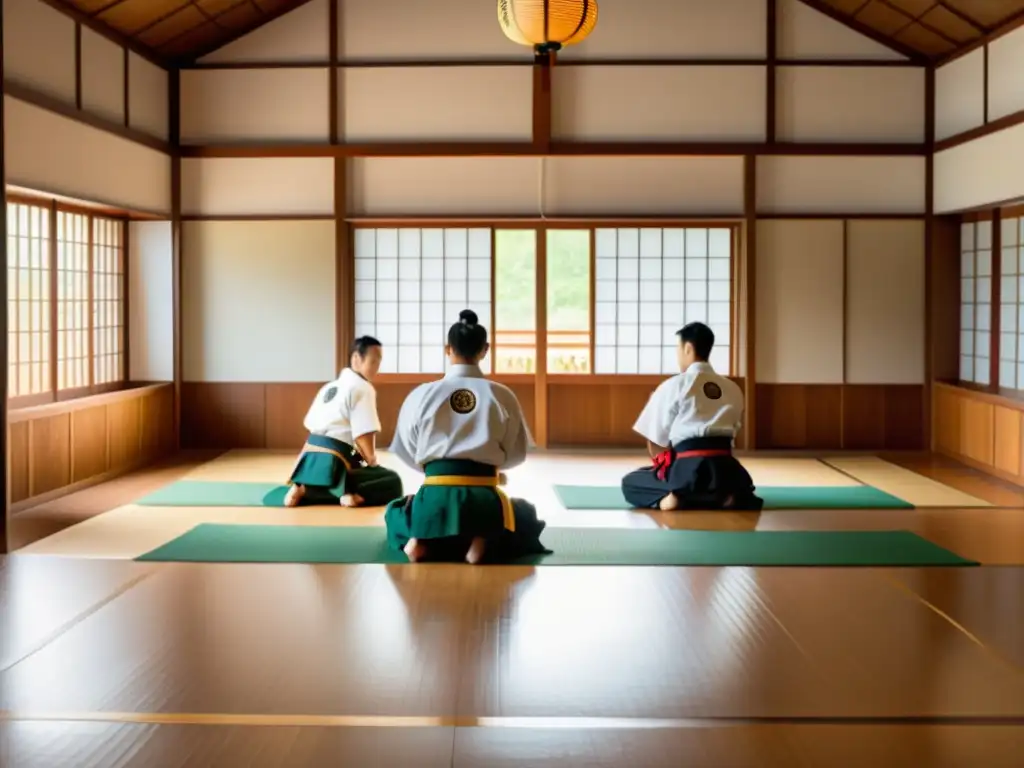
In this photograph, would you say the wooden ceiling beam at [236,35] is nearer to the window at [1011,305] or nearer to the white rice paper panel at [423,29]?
the white rice paper panel at [423,29]

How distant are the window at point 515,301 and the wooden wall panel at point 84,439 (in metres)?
2.44

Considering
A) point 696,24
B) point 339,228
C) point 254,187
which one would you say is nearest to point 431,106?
point 339,228

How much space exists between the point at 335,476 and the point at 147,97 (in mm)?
3473

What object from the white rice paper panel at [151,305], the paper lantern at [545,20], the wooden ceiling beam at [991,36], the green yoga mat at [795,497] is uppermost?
the wooden ceiling beam at [991,36]

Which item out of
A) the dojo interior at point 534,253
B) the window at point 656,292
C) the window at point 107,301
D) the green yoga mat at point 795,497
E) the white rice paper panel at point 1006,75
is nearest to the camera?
the dojo interior at point 534,253

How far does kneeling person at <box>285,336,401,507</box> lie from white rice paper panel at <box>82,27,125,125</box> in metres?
2.42

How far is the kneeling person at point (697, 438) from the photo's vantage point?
A: 6.36 metres

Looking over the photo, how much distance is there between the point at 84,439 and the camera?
23.9 feet

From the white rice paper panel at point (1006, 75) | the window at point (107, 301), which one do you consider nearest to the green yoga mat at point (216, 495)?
the window at point (107, 301)

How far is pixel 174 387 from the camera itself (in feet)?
29.3

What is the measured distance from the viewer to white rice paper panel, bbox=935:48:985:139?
8133 millimetres

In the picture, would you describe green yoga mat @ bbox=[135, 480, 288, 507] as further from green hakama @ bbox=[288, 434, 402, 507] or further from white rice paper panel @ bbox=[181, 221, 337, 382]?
white rice paper panel @ bbox=[181, 221, 337, 382]

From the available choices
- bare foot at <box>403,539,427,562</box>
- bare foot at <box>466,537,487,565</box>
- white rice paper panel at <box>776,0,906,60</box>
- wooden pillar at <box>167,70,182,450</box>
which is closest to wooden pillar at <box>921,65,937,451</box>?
white rice paper panel at <box>776,0,906,60</box>

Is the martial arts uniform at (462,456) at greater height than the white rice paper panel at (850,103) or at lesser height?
lesser
